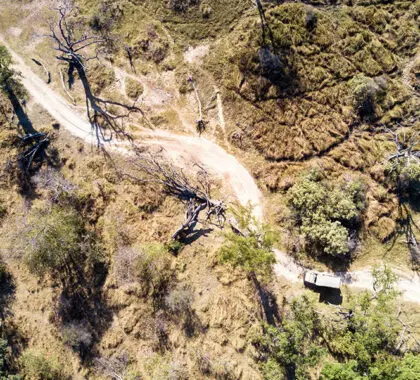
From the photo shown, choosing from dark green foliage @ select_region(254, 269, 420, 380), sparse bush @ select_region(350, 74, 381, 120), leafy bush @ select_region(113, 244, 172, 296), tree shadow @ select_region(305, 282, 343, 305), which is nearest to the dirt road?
dark green foliage @ select_region(254, 269, 420, 380)

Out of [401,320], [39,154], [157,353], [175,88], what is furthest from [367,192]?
[39,154]

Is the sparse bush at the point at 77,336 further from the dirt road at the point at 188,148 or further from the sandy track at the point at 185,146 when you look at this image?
the sandy track at the point at 185,146

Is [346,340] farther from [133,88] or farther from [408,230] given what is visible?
[133,88]

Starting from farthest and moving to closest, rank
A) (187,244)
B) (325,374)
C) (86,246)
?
(187,244) < (86,246) < (325,374)

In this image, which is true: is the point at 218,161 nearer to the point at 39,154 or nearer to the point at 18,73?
the point at 39,154

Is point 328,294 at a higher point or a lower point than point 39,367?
lower

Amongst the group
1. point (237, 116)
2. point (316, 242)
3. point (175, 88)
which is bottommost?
point (316, 242)

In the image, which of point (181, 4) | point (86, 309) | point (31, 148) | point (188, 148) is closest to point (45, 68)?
point (31, 148)
